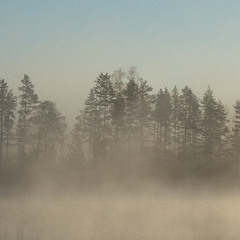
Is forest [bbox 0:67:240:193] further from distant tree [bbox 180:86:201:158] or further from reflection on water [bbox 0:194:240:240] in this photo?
reflection on water [bbox 0:194:240:240]

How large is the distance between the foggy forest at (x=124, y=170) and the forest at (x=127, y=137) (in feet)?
0.52

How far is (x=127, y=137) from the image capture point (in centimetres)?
7600

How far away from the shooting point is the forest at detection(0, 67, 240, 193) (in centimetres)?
6594

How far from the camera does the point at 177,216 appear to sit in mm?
34375

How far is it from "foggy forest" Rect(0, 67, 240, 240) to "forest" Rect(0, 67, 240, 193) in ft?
0.52

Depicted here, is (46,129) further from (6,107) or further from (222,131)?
(222,131)

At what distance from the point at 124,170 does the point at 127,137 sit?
1158 centimetres

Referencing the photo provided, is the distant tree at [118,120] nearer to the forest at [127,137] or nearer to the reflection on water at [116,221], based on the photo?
the forest at [127,137]

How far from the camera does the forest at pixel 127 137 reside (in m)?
65.9

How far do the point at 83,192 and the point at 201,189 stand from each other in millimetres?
14336

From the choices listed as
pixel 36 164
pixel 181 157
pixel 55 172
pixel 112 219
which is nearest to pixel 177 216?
pixel 112 219

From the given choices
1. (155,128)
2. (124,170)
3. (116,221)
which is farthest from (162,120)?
(116,221)

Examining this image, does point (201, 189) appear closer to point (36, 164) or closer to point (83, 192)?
point (83, 192)

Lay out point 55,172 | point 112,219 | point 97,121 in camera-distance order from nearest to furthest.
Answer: point 112,219, point 55,172, point 97,121
